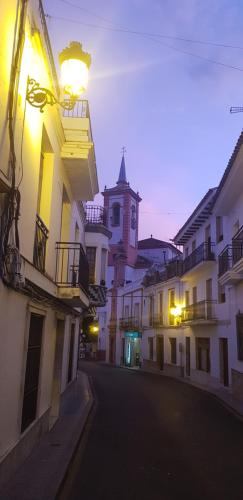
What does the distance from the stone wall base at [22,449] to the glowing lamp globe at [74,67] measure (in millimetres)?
4529

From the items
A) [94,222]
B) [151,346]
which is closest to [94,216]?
[94,222]

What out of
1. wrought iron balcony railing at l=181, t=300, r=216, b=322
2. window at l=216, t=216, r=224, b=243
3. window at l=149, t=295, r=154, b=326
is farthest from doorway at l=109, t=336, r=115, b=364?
window at l=216, t=216, r=224, b=243

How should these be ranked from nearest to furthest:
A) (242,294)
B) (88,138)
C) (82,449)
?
(82,449)
(88,138)
(242,294)

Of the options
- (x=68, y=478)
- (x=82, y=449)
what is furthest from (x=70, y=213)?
(x=68, y=478)

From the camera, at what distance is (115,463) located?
7.33 meters

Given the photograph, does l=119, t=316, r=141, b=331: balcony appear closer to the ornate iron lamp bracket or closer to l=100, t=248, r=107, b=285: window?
l=100, t=248, r=107, b=285: window

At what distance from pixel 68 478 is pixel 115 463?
3.65 ft

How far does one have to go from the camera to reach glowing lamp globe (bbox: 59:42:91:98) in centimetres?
544

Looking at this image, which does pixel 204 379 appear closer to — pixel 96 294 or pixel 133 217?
pixel 96 294

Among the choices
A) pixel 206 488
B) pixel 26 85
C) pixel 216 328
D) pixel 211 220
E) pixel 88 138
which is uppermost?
pixel 211 220

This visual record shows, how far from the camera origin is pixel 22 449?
6.34 meters

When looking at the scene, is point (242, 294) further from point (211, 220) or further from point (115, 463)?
point (115, 463)

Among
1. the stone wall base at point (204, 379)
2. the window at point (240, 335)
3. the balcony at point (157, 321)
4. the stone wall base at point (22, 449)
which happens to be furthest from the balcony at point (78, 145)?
the balcony at point (157, 321)

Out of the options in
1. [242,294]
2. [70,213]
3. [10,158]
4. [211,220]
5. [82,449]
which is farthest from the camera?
[211,220]
